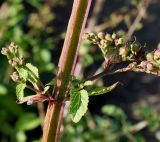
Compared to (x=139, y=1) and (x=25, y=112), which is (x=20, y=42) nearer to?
(x=25, y=112)

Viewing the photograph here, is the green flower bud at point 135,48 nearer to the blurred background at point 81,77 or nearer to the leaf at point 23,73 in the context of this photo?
the leaf at point 23,73

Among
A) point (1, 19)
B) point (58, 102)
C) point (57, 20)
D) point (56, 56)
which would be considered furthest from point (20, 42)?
Answer: point (58, 102)

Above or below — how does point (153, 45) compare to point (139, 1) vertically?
below

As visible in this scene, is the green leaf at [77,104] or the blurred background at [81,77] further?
the blurred background at [81,77]

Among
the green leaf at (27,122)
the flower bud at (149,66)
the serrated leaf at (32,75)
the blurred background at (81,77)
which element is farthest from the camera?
the green leaf at (27,122)

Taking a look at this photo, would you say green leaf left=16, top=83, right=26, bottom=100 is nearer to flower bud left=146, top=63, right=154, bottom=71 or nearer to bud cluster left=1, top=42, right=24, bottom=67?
bud cluster left=1, top=42, right=24, bottom=67

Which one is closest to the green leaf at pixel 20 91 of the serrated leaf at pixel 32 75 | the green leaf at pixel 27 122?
the serrated leaf at pixel 32 75
